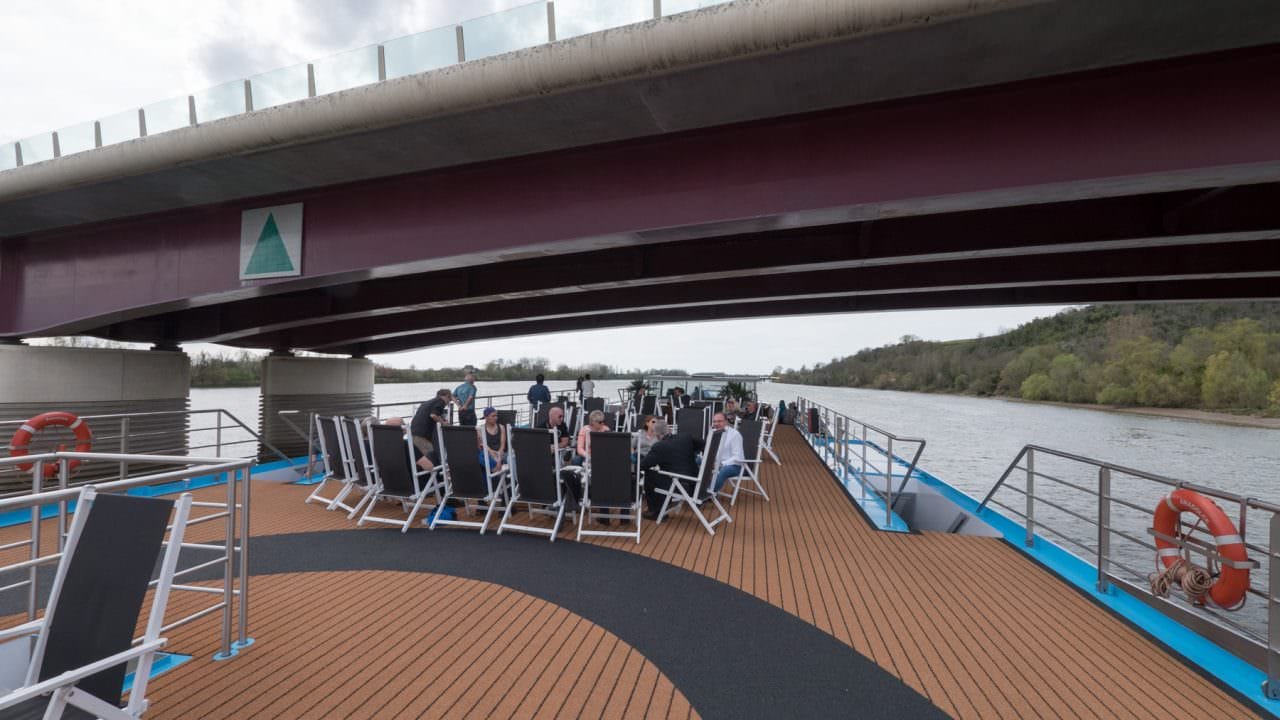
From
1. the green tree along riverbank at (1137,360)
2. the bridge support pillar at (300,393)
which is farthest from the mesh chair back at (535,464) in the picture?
the green tree along riverbank at (1137,360)

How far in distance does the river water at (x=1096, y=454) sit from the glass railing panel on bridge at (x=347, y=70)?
960cm

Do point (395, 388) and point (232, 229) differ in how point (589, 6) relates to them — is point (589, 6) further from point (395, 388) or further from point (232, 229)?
point (395, 388)

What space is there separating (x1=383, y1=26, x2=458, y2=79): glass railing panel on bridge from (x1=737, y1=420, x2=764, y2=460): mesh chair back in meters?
5.36

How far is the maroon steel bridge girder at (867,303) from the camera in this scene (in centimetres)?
1218

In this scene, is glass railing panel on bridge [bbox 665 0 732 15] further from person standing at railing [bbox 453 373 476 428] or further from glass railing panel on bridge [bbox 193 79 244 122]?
person standing at railing [bbox 453 373 476 428]

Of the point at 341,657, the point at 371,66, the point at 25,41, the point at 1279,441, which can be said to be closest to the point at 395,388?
the point at 25,41

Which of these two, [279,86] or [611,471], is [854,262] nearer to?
[611,471]

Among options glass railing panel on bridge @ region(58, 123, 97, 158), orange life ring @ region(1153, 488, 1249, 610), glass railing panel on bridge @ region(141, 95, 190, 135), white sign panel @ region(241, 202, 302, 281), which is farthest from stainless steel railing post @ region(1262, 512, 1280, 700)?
glass railing panel on bridge @ region(58, 123, 97, 158)

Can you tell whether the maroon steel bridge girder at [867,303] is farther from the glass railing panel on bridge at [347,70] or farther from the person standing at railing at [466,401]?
the glass railing panel on bridge at [347,70]

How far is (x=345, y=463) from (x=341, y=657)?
11.0ft

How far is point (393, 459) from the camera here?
5.24m

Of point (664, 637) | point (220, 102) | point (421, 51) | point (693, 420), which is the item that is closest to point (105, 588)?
point (664, 637)

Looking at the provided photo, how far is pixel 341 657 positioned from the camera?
9.60 ft

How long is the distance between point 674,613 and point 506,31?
19.1 feet
